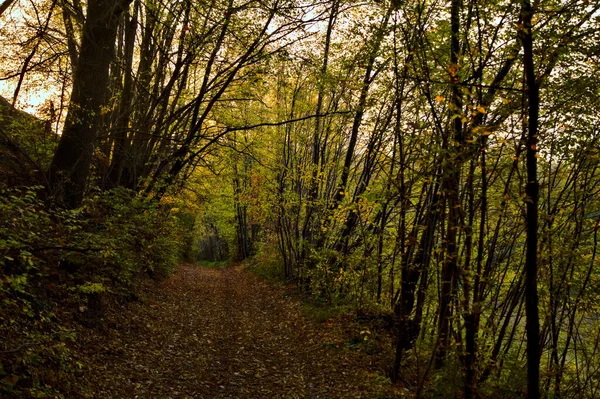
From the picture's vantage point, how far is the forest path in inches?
232

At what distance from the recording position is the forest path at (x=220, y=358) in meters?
5.89

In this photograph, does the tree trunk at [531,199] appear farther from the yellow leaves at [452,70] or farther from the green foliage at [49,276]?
the green foliage at [49,276]

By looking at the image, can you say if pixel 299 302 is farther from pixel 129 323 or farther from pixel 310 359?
pixel 129 323

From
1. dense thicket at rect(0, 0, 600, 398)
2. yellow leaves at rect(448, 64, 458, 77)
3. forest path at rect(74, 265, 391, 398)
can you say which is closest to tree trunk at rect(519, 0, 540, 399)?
dense thicket at rect(0, 0, 600, 398)

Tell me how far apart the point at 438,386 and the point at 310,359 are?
2.95m

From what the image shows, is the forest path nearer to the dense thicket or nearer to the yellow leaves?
the dense thicket

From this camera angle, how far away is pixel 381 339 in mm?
8109

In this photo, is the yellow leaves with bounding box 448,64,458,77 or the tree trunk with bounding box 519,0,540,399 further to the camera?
the yellow leaves with bounding box 448,64,458,77

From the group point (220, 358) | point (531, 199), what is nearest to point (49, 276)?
point (220, 358)

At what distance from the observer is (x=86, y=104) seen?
25.7 ft

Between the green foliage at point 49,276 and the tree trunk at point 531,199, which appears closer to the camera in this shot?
the tree trunk at point 531,199

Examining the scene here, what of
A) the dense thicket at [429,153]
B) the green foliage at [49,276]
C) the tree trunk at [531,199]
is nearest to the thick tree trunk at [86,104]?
the dense thicket at [429,153]

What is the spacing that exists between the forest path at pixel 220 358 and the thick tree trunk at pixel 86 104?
9.71ft

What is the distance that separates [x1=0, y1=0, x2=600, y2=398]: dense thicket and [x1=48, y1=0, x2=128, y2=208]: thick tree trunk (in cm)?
3
